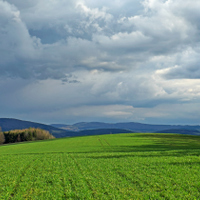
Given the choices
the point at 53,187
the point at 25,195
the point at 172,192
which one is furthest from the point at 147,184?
the point at 25,195

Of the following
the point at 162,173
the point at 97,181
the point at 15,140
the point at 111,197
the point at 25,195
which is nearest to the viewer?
the point at 111,197

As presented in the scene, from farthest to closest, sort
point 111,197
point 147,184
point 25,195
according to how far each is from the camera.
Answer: point 147,184 < point 25,195 < point 111,197

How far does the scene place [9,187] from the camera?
778 inches

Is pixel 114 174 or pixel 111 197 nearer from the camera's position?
pixel 111 197

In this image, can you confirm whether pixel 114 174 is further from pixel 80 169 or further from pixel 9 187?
pixel 9 187

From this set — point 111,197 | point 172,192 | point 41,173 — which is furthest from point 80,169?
point 172,192

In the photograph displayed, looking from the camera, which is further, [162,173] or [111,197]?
[162,173]

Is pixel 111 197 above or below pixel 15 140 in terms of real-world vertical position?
above

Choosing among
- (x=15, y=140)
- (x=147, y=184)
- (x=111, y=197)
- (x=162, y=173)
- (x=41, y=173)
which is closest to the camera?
(x=111, y=197)

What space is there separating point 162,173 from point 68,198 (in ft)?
36.8

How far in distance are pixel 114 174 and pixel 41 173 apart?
8.98 meters

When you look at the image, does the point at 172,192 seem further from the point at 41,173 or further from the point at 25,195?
the point at 41,173

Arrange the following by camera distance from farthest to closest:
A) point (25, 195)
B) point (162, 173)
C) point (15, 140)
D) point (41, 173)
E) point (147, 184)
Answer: point (15, 140)
point (41, 173)
point (162, 173)
point (147, 184)
point (25, 195)

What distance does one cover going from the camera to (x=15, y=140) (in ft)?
487
